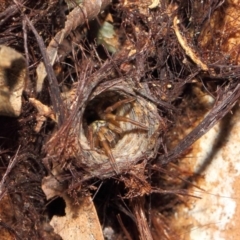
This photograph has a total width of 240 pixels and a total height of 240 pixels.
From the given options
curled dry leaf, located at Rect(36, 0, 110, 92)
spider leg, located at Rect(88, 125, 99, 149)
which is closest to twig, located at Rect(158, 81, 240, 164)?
spider leg, located at Rect(88, 125, 99, 149)

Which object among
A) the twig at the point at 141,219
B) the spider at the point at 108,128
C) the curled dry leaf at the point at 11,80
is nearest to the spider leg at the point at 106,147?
the spider at the point at 108,128

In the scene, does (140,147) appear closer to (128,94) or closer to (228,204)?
(128,94)

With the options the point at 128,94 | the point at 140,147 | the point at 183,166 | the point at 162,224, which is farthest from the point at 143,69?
the point at 162,224

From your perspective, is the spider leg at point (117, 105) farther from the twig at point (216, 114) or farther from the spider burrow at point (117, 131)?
the twig at point (216, 114)

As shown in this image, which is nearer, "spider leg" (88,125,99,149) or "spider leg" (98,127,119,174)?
"spider leg" (98,127,119,174)

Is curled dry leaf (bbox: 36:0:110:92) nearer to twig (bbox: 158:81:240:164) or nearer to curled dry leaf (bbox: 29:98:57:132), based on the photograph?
curled dry leaf (bbox: 29:98:57:132)

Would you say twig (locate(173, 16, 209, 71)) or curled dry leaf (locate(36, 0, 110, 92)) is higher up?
curled dry leaf (locate(36, 0, 110, 92))
